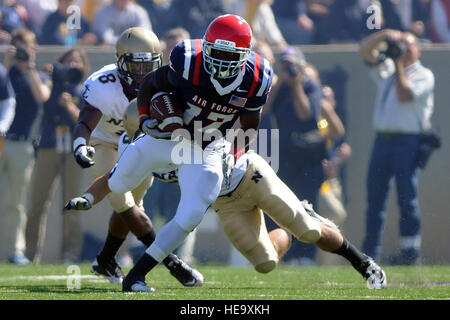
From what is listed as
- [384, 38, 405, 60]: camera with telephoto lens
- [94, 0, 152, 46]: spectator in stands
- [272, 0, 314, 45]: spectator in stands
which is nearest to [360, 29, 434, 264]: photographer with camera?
[384, 38, 405, 60]: camera with telephoto lens

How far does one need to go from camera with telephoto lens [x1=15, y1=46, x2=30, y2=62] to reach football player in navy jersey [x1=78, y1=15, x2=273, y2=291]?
10.2 feet

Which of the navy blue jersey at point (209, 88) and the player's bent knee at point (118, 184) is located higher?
the navy blue jersey at point (209, 88)

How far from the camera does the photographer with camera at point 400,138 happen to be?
296 inches

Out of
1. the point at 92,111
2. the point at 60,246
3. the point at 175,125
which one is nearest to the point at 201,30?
the point at 60,246

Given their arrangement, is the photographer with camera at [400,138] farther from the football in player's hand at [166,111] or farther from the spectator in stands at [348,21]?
the football in player's hand at [166,111]

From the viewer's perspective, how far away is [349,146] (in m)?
7.83

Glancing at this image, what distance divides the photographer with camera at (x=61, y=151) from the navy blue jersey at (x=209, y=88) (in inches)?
120

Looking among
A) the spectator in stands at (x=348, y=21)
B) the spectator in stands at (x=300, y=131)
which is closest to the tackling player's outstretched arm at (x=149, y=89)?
the spectator in stands at (x=300, y=131)

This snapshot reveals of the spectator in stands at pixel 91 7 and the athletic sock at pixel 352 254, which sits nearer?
the athletic sock at pixel 352 254

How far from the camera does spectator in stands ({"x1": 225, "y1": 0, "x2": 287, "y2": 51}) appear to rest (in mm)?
8281

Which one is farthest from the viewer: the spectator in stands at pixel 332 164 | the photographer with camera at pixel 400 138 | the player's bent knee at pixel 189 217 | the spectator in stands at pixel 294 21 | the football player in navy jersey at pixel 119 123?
the spectator in stands at pixel 294 21

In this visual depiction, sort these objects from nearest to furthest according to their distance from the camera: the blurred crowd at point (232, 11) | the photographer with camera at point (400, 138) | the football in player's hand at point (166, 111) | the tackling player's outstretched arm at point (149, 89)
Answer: the football in player's hand at point (166, 111) < the tackling player's outstretched arm at point (149, 89) < the photographer with camera at point (400, 138) < the blurred crowd at point (232, 11)

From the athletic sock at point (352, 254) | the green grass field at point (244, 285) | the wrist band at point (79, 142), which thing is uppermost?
the wrist band at point (79, 142)
